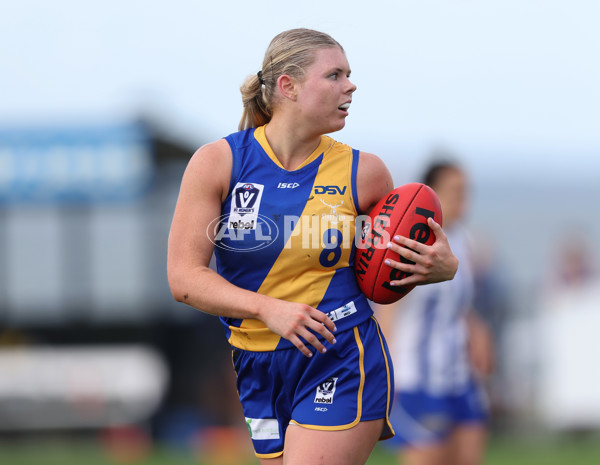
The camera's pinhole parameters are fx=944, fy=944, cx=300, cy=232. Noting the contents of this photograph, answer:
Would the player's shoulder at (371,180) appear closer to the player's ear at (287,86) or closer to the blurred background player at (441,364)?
the player's ear at (287,86)

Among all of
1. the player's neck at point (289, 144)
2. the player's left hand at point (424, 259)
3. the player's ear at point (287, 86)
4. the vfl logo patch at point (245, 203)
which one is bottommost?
the player's left hand at point (424, 259)

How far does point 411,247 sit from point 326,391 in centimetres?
65

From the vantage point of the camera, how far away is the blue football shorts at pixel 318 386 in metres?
3.61

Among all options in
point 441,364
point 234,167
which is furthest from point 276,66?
point 441,364

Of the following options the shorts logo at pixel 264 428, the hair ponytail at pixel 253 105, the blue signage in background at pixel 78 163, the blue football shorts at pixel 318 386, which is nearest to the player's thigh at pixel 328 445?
the blue football shorts at pixel 318 386

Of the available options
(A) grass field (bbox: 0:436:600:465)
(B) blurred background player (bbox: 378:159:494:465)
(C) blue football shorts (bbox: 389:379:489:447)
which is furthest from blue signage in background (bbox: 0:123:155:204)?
(C) blue football shorts (bbox: 389:379:489:447)

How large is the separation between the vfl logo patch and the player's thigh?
31.8 inches

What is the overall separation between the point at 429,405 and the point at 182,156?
7671mm

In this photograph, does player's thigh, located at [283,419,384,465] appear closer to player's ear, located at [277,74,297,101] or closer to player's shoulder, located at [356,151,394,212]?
player's shoulder, located at [356,151,394,212]

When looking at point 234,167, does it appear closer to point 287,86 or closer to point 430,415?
point 287,86

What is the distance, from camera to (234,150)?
3.76 meters

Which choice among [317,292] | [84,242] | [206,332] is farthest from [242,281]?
[84,242]

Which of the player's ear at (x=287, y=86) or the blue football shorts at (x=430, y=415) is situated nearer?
the player's ear at (x=287, y=86)

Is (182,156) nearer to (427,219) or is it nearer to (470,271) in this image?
(470,271)
